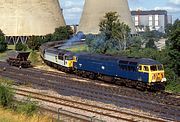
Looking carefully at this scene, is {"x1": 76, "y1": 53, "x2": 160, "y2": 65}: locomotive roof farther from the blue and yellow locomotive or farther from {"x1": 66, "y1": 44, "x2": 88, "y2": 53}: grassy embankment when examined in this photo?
{"x1": 66, "y1": 44, "x2": 88, "y2": 53}: grassy embankment

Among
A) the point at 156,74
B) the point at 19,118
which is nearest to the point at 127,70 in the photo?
the point at 156,74

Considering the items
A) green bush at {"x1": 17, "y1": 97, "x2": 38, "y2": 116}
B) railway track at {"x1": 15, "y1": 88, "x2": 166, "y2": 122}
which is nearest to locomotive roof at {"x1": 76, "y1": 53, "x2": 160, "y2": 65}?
railway track at {"x1": 15, "y1": 88, "x2": 166, "y2": 122}

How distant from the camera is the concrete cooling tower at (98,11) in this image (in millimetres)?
80312

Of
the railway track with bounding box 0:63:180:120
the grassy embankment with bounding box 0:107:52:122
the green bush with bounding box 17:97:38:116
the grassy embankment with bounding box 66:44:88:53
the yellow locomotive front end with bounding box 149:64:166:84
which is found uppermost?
the grassy embankment with bounding box 66:44:88:53

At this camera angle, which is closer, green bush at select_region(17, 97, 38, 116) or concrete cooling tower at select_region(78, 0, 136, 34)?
green bush at select_region(17, 97, 38, 116)

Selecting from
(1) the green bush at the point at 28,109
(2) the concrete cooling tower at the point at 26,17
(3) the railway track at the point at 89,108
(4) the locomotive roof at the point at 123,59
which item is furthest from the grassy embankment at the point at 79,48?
(1) the green bush at the point at 28,109

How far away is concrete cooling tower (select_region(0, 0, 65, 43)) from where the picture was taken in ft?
260

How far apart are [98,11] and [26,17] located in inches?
587

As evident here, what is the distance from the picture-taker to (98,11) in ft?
265

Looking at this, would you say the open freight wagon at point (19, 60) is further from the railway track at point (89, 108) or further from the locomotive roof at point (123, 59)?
the railway track at point (89, 108)

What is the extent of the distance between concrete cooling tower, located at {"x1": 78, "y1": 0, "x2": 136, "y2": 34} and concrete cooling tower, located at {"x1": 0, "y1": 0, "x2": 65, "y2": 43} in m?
7.27

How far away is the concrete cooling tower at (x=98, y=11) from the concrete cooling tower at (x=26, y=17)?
7.27 meters

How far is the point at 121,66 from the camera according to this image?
24.8 meters

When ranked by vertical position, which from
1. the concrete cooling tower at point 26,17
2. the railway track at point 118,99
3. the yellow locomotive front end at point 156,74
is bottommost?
the railway track at point 118,99
